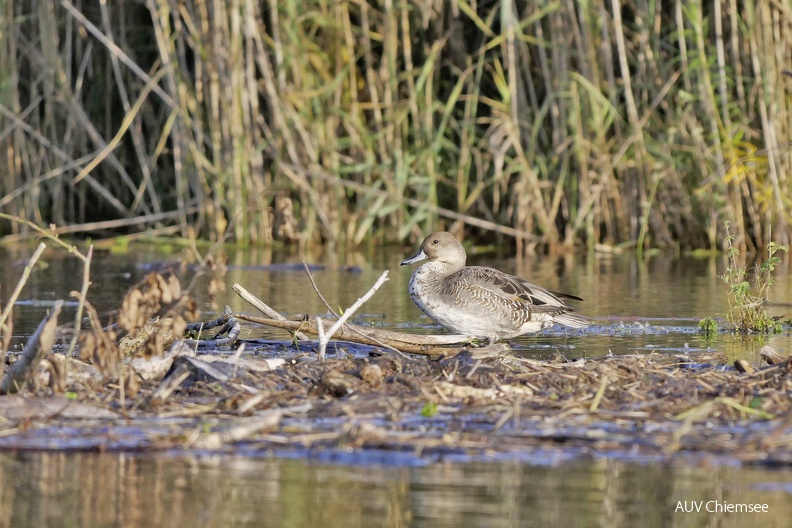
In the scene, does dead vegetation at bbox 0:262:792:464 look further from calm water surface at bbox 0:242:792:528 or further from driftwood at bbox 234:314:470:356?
driftwood at bbox 234:314:470:356

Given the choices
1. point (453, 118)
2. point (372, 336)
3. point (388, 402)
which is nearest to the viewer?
point (388, 402)

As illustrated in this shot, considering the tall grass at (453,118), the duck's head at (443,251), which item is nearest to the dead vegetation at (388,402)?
the duck's head at (443,251)

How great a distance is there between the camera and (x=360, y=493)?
155 inches

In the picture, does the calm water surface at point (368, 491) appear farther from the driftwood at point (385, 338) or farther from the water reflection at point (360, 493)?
the driftwood at point (385, 338)

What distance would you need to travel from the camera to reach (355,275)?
36.2 feet

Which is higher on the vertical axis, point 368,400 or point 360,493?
point 368,400

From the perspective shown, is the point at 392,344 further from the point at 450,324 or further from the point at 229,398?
the point at 229,398

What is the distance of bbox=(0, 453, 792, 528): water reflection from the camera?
370 cm

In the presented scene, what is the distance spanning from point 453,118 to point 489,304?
233 inches

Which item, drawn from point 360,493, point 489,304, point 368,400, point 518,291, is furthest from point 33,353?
point 518,291

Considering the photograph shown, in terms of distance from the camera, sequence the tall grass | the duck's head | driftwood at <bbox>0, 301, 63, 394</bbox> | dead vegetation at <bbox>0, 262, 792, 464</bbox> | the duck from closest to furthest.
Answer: dead vegetation at <bbox>0, 262, 792, 464</bbox> → driftwood at <bbox>0, 301, 63, 394</bbox> → the duck → the duck's head → the tall grass

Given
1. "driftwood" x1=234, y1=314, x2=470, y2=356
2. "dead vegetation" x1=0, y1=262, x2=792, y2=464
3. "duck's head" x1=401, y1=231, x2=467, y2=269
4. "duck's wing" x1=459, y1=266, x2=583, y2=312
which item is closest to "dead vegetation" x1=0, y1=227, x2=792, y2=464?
"dead vegetation" x1=0, y1=262, x2=792, y2=464

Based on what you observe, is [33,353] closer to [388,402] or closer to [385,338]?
[388,402]

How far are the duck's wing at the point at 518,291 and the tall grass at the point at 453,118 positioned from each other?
13.2ft
